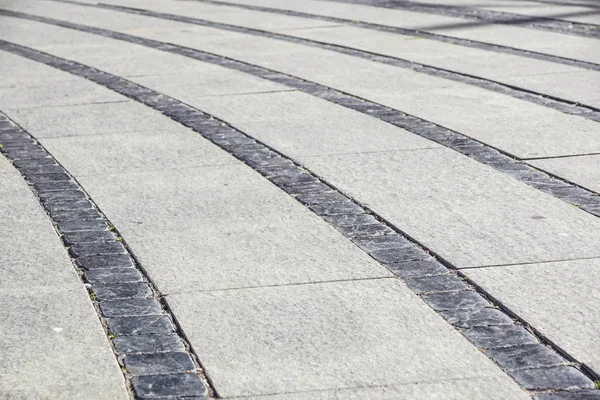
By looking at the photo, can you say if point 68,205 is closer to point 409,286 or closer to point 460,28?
point 409,286

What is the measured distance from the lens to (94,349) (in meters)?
3.73

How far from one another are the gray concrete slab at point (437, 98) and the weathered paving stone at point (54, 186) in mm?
2467

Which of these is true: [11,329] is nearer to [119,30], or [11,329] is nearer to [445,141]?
[445,141]

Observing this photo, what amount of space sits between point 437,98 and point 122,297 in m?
4.18

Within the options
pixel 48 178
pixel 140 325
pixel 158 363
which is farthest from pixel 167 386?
pixel 48 178

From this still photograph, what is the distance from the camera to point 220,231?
5.02 meters

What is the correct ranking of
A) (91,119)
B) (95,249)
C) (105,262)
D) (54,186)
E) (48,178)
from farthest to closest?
(91,119)
(48,178)
(54,186)
(95,249)
(105,262)

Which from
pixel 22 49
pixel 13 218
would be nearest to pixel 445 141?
Answer: pixel 13 218

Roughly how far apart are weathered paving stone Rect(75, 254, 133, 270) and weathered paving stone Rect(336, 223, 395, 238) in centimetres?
100

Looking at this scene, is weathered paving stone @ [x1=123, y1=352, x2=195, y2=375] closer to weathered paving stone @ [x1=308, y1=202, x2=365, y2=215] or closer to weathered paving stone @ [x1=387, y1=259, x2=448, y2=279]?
weathered paving stone @ [x1=387, y1=259, x2=448, y2=279]

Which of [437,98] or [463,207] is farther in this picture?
[437,98]

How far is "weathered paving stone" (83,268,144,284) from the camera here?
4383 millimetres

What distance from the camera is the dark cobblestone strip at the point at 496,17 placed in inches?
437

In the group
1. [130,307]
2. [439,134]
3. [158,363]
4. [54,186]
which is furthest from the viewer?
[439,134]
